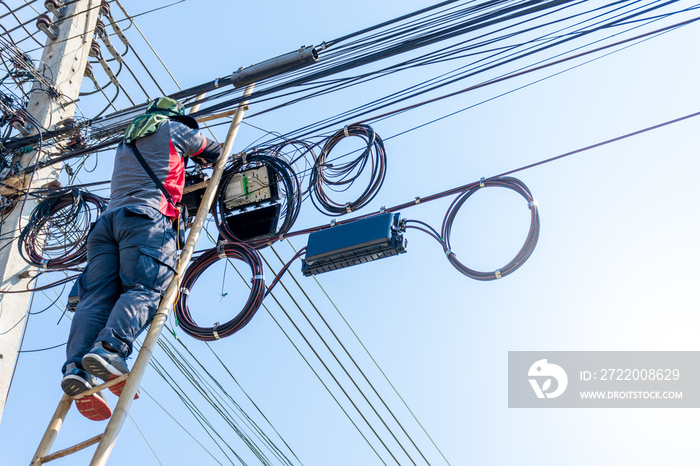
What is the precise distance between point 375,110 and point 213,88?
1.42m

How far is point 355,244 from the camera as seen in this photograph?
5340 mm

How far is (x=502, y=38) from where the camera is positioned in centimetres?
Answer: 563

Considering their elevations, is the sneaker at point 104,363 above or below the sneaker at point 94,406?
above

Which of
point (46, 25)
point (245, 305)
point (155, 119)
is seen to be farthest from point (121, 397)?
point (46, 25)

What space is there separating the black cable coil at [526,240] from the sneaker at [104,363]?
93.5 inches

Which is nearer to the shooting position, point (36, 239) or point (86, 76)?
point (36, 239)

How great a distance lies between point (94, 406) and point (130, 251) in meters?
0.92

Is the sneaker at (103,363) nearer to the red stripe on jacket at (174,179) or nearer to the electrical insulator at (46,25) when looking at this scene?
the red stripe on jacket at (174,179)

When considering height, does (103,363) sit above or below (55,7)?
below

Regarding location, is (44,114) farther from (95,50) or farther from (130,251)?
(130,251)

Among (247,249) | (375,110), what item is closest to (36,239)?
(247,249)

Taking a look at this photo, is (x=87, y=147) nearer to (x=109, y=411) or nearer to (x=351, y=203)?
(x=351, y=203)

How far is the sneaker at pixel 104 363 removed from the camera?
3.88m

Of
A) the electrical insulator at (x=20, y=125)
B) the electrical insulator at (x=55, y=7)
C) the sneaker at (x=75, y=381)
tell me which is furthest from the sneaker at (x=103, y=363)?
the electrical insulator at (x=55, y=7)
